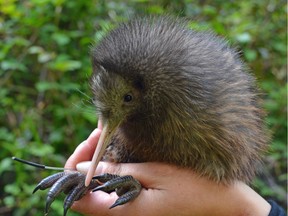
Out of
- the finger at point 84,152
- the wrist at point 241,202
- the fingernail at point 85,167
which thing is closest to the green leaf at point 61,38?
the finger at point 84,152

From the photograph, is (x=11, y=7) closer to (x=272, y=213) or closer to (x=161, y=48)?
(x=161, y=48)

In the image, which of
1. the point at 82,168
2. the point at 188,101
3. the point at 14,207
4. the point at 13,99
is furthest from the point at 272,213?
the point at 13,99

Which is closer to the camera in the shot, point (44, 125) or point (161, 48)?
point (161, 48)

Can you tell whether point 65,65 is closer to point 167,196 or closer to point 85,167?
point 85,167

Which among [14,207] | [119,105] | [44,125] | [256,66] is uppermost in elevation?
[256,66]

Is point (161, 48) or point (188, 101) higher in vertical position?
point (161, 48)

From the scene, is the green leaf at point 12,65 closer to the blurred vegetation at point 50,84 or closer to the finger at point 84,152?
the blurred vegetation at point 50,84

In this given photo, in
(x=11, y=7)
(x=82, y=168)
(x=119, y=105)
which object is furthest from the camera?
(x=11, y=7)
